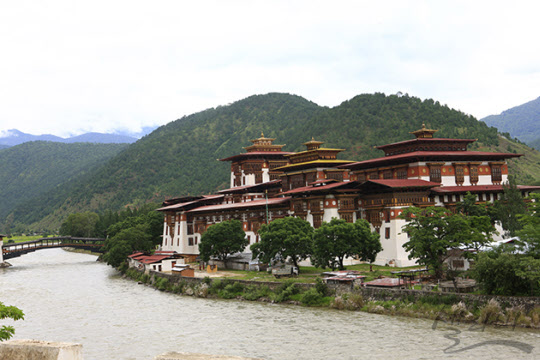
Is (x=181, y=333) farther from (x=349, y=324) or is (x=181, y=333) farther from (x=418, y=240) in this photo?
(x=418, y=240)

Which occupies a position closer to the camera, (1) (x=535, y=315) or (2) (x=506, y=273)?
(1) (x=535, y=315)

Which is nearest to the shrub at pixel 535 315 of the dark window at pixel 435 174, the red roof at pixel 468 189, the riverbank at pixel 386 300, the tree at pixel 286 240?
the riverbank at pixel 386 300

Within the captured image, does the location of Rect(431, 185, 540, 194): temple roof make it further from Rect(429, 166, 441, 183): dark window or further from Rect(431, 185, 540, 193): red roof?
Rect(429, 166, 441, 183): dark window

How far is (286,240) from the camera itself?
205 ft

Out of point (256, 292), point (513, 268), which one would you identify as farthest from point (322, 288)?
point (513, 268)

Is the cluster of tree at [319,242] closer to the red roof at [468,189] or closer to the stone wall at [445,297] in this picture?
the stone wall at [445,297]

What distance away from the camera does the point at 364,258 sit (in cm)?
6338

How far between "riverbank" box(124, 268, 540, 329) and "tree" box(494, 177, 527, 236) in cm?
2556

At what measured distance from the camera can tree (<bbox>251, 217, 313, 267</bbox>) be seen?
63281 millimetres

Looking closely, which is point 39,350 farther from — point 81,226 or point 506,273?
point 81,226

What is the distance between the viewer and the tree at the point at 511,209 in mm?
65188

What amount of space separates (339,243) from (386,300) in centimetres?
1364

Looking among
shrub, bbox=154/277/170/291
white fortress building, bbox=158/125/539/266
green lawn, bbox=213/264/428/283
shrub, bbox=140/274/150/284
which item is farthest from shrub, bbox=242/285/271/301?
shrub, bbox=140/274/150/284

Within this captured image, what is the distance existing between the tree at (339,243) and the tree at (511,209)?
55.1 feet
